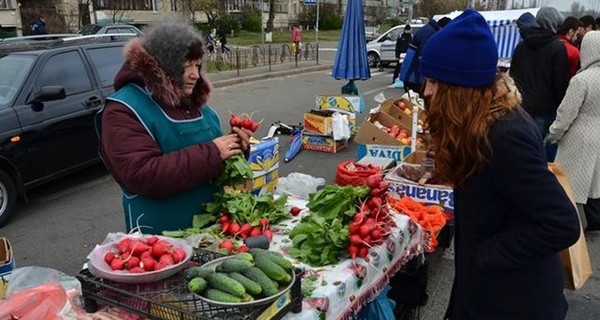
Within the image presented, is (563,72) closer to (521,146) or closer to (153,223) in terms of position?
(521,146)

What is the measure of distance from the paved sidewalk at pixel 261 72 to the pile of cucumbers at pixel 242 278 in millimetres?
13368

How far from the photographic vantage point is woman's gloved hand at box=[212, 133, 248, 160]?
245 cm

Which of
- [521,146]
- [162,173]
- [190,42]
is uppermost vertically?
[190,42]

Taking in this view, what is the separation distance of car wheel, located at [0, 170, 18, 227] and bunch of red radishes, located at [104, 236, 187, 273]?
3.83 m

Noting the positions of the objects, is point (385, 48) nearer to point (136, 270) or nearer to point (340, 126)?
point (340, 126)

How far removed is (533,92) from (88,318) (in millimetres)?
5057

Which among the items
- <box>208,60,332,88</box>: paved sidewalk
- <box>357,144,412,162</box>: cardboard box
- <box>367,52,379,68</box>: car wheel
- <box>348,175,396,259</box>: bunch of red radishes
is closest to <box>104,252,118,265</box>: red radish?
<box>348,175,396,259</box>: bunch of red radishes

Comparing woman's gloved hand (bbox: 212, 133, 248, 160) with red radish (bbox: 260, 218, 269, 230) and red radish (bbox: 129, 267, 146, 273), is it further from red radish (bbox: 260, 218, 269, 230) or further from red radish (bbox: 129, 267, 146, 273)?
red radish (bbox: 129, 267, 146, 273)

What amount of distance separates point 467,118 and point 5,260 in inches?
94.5

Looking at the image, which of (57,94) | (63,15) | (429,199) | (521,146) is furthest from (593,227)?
(63,15)

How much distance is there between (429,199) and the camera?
3893 mm

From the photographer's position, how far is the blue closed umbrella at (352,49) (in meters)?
9.23

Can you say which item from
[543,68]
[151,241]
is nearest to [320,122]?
[543,68]

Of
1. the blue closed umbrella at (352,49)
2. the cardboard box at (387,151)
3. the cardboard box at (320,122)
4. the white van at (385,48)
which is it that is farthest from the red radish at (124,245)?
the white van at (385,48)
